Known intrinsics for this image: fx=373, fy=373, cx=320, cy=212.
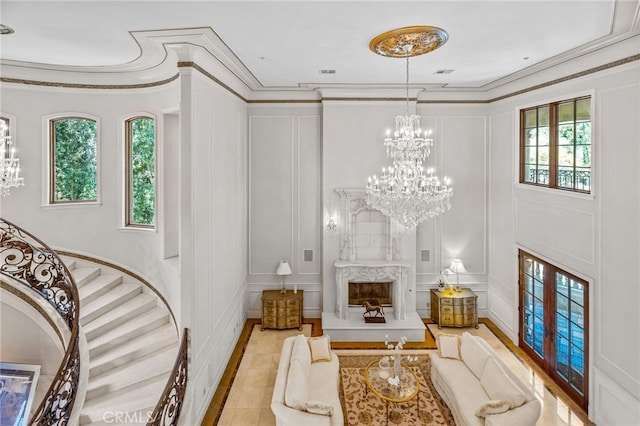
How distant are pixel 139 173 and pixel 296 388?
184 inches

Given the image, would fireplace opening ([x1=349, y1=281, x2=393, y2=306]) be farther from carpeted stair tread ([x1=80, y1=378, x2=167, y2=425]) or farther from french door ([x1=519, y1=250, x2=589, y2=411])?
carpeted stair tread ([x1=80, y1=378, x2=167, y2=425])

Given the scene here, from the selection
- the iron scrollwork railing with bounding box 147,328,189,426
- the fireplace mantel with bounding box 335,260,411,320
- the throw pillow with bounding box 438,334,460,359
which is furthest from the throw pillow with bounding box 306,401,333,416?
the fireplace mantel with bounding box 335,260,411,320

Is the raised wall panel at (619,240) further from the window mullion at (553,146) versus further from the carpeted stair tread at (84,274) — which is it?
the carpeted stair tread at (84,274)

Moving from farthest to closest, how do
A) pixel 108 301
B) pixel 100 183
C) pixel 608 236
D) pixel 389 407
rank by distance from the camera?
pixel 100 183 → pixel 108 301 → pixel 389 407 → pixel 608 236

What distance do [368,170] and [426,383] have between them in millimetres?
4134

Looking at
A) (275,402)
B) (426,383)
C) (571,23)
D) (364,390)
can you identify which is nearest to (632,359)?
(426,383)

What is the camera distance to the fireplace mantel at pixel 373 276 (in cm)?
771

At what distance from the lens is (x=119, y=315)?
5988 mm

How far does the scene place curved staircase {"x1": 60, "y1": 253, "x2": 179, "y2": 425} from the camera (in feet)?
15.6

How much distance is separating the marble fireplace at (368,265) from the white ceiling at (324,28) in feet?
10.4

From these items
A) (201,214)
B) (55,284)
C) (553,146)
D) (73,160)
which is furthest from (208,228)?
(553,146)

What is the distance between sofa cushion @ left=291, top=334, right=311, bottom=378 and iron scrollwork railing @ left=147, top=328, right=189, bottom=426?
1466mm

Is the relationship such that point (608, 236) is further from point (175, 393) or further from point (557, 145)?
point (175, 393)

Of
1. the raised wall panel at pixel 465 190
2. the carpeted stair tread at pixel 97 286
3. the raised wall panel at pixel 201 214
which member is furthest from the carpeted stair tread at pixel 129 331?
the raised wall panel at pixel 465 190
